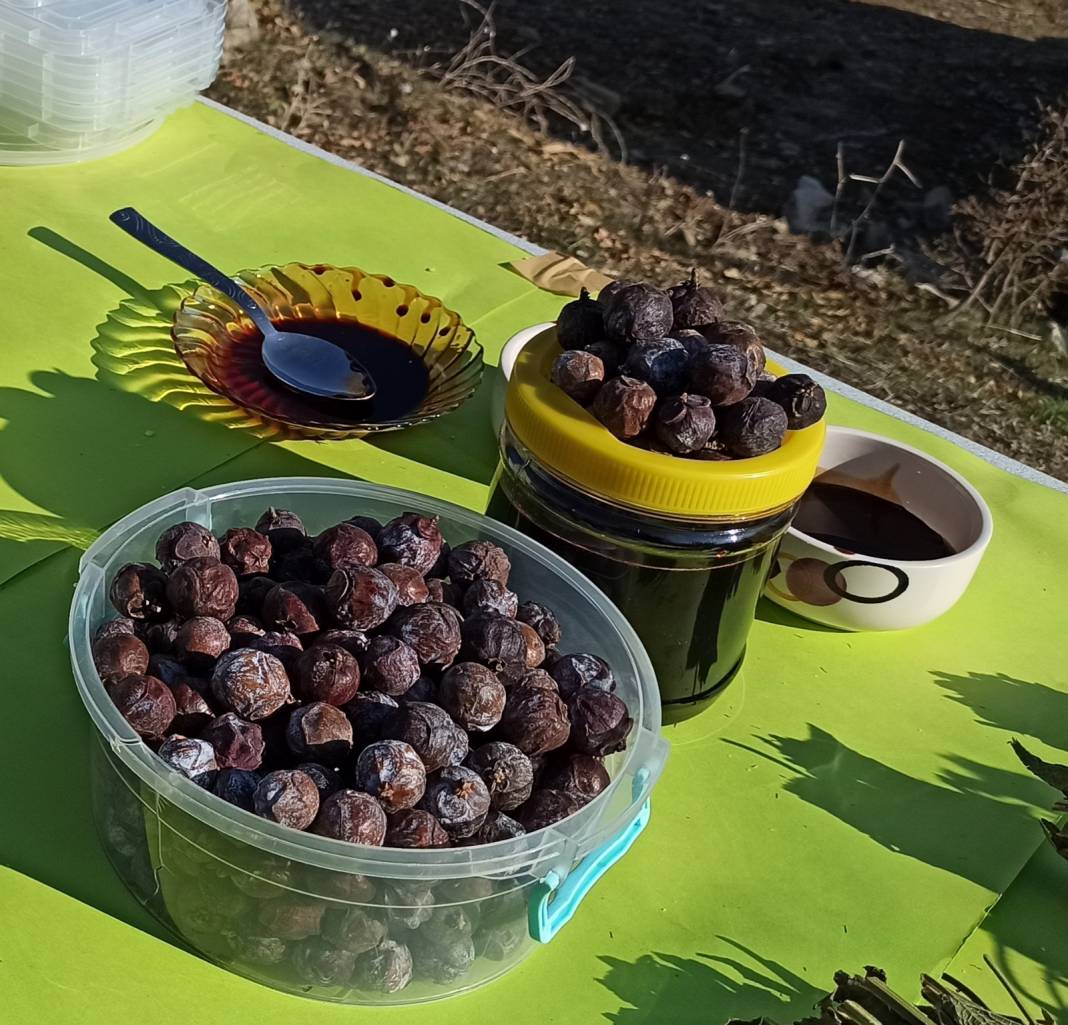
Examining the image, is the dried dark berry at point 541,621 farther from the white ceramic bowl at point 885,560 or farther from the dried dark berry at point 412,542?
the white ceramic bowl at point 885,560

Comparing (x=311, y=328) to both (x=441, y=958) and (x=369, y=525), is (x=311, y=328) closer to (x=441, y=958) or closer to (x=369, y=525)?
(x=369, y=525)

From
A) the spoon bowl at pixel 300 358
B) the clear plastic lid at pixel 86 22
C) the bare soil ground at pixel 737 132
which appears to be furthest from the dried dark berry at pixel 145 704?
the bare soil ground at pixel 737 132

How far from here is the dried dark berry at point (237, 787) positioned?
0.75 meters

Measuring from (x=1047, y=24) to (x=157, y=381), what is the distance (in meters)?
3.96

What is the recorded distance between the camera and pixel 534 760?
0.84 m

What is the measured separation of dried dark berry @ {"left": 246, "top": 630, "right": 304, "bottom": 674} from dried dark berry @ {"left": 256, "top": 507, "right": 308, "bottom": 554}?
0.12 m

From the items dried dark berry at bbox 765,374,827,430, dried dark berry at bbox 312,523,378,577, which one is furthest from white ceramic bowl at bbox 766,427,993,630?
dried dark berry at bbox 312,523,378,577

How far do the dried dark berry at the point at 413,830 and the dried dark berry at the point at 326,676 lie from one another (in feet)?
0.29

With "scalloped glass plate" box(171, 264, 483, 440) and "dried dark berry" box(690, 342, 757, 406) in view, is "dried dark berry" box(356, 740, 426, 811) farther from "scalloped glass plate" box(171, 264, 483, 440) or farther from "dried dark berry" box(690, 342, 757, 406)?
"scalloped glass plate" box(171, 264, 483, 440)

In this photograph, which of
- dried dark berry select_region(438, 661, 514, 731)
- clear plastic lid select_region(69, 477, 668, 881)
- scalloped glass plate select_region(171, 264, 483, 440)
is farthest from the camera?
scalloped glass plate select_region(171, 264, 483, 440)

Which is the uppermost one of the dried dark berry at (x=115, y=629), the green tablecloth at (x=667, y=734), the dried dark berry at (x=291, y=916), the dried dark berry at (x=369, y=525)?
the dried dark berry at (x=369, y=525)

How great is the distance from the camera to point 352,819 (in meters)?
0.74

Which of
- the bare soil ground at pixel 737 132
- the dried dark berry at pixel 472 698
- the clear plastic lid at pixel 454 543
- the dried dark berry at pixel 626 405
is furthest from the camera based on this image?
the bare soil ground at pixel 737 132

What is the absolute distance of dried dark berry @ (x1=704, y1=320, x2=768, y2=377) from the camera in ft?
3.17
